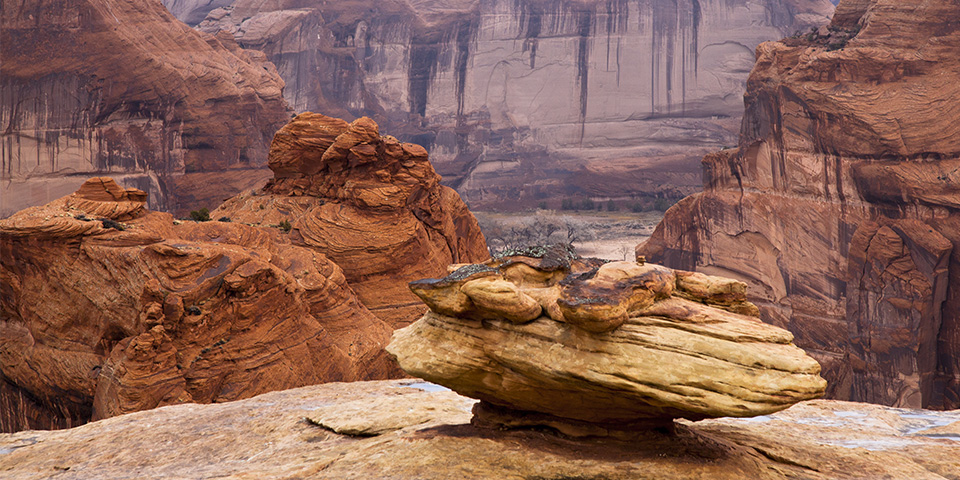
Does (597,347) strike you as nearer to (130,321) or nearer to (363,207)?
(130,321)

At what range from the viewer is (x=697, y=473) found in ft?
26.9

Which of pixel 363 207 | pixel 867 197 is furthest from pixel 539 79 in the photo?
pixel 363 207

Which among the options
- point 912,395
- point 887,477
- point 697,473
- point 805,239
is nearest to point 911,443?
point 887,477

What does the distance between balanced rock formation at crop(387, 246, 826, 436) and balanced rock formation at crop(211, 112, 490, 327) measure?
1688 cm

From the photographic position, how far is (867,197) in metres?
33.7

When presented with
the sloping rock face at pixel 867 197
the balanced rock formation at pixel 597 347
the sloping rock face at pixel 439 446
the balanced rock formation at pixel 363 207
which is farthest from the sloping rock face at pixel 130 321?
the sloping rock face at pixel 867 197

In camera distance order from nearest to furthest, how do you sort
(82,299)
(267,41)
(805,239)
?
(82,299)
(805,239)
(267,41)

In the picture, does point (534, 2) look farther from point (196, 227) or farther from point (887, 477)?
point (887, 477)

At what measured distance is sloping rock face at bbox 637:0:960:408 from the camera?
3162cm

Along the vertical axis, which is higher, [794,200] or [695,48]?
[695,48]

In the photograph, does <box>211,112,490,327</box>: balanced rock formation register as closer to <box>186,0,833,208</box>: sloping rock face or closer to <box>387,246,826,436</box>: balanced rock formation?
<box>387,246,826,436</box>: balanced rock formation

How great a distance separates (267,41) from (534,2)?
3368cm

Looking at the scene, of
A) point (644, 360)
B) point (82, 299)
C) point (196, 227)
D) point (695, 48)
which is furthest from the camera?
point (695, 48)

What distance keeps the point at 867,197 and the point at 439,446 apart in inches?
1269
